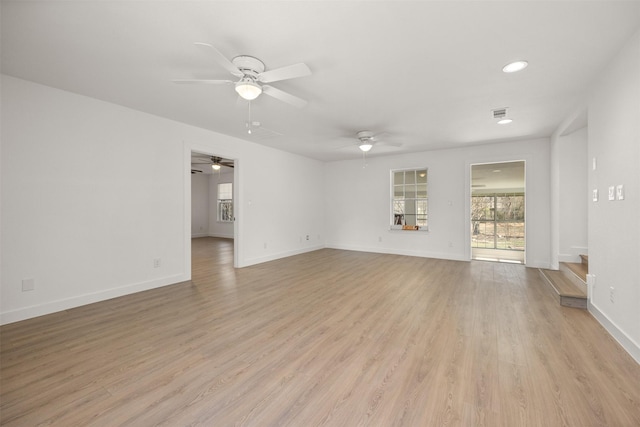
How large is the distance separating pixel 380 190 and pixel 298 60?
5181mm

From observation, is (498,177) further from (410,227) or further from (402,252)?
(402,252)

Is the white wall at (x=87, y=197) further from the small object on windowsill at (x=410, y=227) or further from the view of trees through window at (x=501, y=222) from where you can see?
the view of trees through window at (x=501, y=222)

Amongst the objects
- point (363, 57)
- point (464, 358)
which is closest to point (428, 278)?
point (464, 358)

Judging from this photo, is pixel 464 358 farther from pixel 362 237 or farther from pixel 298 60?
pixel 362 237

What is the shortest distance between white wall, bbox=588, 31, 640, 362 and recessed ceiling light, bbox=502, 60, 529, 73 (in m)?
0.70

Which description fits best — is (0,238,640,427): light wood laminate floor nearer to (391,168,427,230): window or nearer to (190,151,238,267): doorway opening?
(391,168,427,230): window

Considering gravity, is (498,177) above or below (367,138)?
below

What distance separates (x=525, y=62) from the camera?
2.56 metres

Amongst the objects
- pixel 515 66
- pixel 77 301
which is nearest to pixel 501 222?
pixel 515 66

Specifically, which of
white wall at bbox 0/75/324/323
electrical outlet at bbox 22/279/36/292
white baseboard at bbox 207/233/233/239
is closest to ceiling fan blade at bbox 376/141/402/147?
white wall at bbox 0/75/324/323

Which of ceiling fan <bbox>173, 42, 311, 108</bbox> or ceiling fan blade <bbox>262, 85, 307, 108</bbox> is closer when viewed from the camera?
ceiling fan <bbox>173, 42, 311, 108</bbox>

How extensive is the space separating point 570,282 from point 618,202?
2.05 m

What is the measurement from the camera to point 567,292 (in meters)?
3.34

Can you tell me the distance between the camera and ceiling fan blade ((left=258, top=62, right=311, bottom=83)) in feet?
7.09
